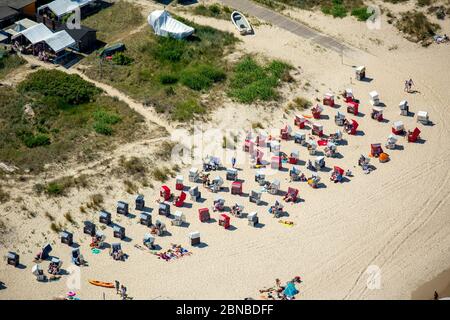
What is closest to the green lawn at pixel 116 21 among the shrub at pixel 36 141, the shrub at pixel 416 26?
the shrub at pixel 36 141

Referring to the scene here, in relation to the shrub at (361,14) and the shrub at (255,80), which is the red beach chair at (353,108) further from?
the shrub at (361,14)

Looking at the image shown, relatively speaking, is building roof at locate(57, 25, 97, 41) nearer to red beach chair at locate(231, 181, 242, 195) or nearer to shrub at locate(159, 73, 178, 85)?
shrub at locate(159, 73, 178, 85)

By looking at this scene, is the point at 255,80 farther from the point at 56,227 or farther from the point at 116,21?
the point at 56,227

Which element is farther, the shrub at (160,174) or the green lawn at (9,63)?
the green lawn at (9,63)

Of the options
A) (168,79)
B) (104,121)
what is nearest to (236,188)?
(104,121)

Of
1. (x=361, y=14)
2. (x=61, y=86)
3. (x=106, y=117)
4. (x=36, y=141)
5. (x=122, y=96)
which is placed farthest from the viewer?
(x=361, y=14)

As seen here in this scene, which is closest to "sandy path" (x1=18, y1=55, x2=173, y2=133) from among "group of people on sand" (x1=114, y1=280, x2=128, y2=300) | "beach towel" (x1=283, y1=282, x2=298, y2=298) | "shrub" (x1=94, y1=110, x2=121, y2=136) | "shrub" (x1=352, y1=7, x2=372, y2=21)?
"shrub" (x1=94, y1=110, x2=121, y2=136)
